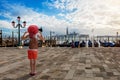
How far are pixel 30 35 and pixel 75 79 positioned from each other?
237 centimetres

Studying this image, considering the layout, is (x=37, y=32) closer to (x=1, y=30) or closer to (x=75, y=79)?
(x=75, y=79)

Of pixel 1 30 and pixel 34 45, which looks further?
pixel 1 30

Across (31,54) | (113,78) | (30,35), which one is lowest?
(113,78)

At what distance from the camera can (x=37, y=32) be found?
29.7 ft

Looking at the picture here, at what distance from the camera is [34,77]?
27.6 feet

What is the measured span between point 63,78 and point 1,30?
3866 cm

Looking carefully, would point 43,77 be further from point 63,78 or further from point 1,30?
point 1,30

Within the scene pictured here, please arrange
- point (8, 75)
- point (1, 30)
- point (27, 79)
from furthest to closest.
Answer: point (1, 30)
point (8, 75)
point (27, 79)

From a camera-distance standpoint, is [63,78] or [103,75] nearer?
[63,78]

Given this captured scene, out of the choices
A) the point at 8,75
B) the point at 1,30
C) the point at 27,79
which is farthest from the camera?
the point at 1,30

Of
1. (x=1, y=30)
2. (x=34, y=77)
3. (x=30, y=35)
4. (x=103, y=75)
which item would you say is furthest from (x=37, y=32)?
(x=1, y=30)

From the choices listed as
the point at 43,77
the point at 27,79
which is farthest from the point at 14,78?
the point at 43,77

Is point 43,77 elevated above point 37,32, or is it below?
below

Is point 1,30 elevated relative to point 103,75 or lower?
elevated
